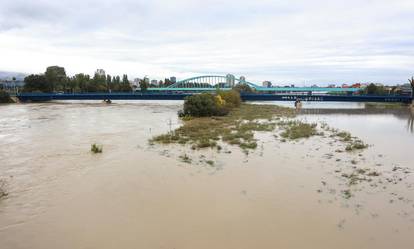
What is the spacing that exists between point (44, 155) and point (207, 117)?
2295cm

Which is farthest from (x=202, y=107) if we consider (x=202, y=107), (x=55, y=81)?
(x=55, y=81)

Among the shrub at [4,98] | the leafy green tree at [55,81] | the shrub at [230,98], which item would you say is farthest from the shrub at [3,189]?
the leafy green tree at [55,81]

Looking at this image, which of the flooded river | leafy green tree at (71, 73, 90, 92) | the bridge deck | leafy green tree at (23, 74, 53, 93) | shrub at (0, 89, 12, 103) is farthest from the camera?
leafy green tree at (71, 73, 90, 92)

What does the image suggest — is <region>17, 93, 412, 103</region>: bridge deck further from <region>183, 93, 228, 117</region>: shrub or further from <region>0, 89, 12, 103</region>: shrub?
<region>183, 93, 228, 117</region>: shrub

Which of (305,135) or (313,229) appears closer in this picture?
(313,229)

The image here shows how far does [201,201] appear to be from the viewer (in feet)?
33.0

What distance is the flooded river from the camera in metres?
7.73

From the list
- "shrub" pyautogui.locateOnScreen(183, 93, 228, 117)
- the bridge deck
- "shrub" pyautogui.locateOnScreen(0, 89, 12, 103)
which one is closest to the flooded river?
"shrub" pyautogui.locateOnScreen(183, 93, 228, 117)

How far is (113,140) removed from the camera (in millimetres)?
20828

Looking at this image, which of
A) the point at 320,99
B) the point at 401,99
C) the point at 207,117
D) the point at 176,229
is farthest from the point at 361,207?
the point at 401,99

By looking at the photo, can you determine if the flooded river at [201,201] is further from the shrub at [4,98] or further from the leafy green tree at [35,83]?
the leafy green tree at [35,83]

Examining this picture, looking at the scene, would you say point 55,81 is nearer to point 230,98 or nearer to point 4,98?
point 4,98

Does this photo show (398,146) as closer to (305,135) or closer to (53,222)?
(305,135)

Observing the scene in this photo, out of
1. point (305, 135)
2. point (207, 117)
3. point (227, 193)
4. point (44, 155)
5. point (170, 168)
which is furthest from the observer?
point (207, 117)
